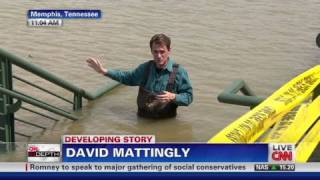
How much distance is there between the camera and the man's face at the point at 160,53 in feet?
20.7

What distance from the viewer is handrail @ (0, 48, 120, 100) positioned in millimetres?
5579

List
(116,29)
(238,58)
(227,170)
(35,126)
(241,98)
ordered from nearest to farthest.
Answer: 1. (227,170)
2. (241,98)
3. (35,126)
4. (238,58)
5. (116,29)

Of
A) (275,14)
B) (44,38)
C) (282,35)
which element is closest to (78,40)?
(44,38)

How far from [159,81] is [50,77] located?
125 centimetres

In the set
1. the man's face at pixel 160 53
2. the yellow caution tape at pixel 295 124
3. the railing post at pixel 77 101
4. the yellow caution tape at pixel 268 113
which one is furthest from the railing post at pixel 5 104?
the yellow caution tape at pixel 295 124

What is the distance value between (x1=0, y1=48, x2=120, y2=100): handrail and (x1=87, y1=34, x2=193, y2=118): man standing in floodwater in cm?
48

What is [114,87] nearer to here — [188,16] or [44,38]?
[44,38]

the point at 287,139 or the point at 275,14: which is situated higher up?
the point at 275,14

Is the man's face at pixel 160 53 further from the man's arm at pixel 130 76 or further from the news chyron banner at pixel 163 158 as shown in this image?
the news chyron banner at pixel 163 158

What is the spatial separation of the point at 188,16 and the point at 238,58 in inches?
125

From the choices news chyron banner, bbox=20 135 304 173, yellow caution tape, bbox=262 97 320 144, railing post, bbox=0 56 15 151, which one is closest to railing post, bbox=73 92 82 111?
railing post, bbox=0 56 15 151

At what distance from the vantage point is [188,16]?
13281 mm

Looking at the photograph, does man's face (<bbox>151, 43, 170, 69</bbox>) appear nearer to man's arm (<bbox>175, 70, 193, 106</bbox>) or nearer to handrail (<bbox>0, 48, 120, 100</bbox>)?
man's arm (<bbox>175, 70, 193, 106</bbox>)

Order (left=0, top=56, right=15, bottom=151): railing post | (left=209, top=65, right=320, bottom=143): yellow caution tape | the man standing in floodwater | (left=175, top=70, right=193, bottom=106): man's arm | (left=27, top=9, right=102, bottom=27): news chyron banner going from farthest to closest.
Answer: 1. (left=27, top=9, right=102, bottom=27): news chyron banner
2. (left=175, top=70, right=193, bottom=106): man's arm
3. the man standing in floodwater
4. (left=0, top=56, right=15, bottom=151): railing post
5. (left=209, top=65, right=320, bottom=143): yellow caution tape
